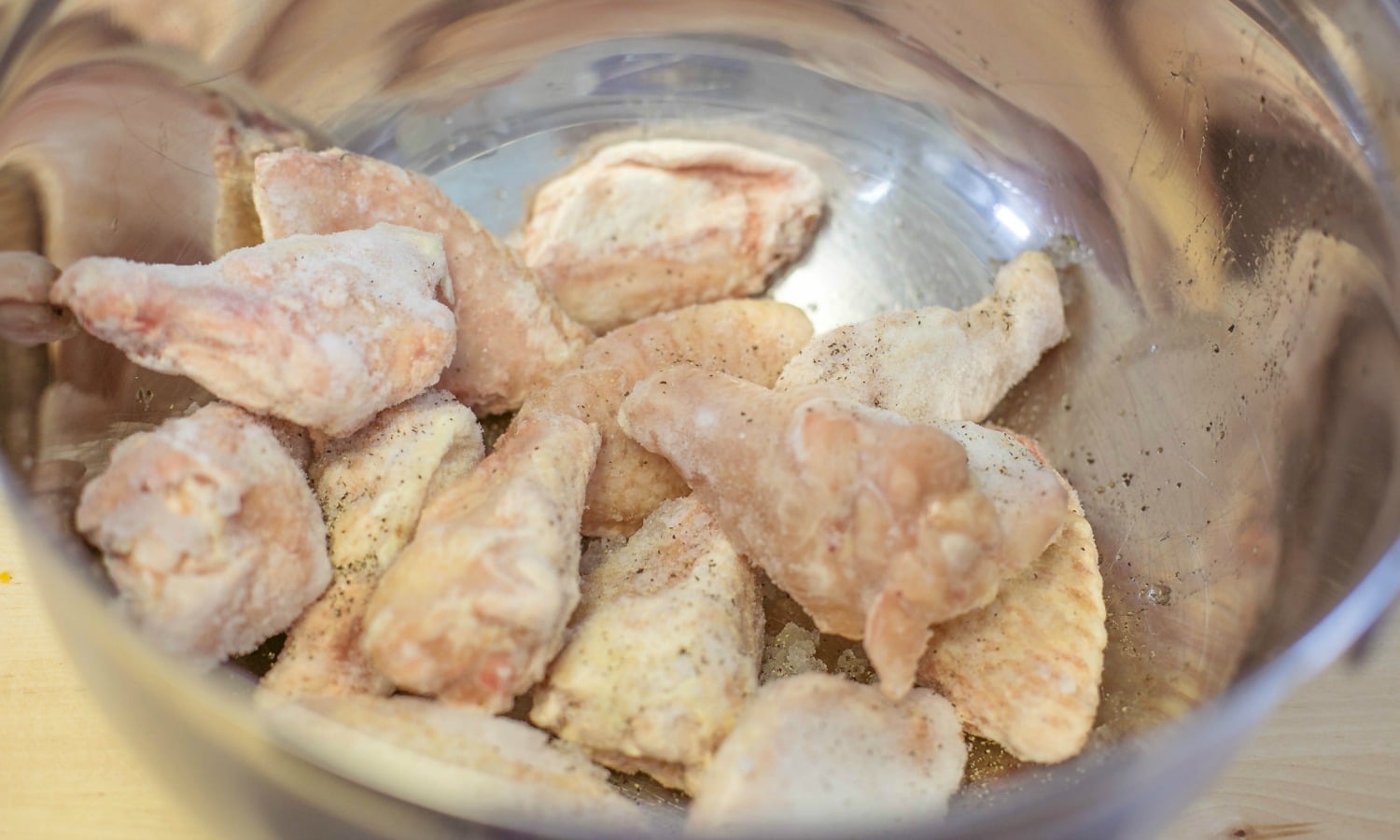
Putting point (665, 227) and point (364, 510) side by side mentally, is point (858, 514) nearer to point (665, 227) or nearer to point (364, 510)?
point (364, 510)

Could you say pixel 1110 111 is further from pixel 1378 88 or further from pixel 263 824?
pixel 263 824

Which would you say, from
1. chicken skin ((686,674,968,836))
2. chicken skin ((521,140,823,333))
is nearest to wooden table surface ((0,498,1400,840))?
chicken skin ((686,674,968,836))

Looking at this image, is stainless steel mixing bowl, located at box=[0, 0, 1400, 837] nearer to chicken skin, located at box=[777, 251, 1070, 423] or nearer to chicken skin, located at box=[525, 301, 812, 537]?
chicken skin, located at box=[777, 251, 1070, 423]

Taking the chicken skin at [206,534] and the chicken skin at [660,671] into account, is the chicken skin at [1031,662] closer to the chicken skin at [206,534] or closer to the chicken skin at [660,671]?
the chicken skin at [660,671]

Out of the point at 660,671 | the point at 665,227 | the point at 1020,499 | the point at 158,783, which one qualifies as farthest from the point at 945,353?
the point at 158,783

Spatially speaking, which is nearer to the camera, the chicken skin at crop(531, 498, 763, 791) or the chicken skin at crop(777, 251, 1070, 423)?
the chicken skin at crop(531, 498, 763, 791)

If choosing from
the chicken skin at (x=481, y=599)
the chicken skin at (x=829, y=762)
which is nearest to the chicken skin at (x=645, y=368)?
the chicken skin at (x=481, y=599)
